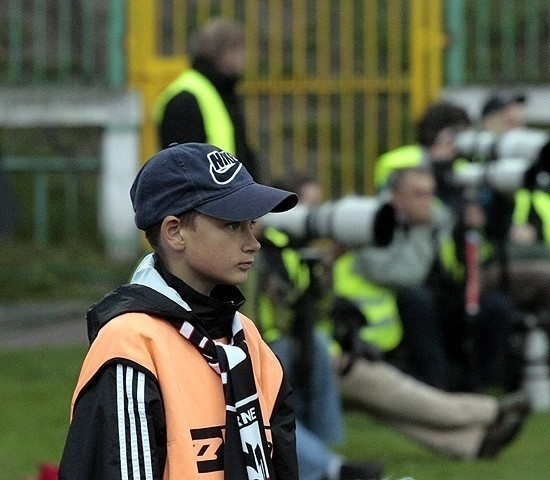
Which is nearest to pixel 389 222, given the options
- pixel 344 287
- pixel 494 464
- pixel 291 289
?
pixel 291 289

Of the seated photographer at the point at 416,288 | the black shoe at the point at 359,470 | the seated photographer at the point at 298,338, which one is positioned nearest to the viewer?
the black shoe at the point at 359,470

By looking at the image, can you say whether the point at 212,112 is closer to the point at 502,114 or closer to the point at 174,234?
the point at 502,114

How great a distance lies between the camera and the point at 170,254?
3.19 meters

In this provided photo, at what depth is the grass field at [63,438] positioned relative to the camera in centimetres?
664

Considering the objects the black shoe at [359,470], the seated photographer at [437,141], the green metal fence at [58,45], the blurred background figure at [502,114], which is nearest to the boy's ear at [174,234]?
the black shoe at [359,470]

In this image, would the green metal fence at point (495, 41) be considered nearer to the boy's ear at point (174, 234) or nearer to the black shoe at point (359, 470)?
the black shoe at point (359, 470)

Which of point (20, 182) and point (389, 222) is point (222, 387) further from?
point (20, 182)

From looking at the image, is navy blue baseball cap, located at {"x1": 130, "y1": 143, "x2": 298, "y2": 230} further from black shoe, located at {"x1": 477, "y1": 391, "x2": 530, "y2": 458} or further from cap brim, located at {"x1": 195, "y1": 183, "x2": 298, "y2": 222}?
black shoe, located at {"x1": 477, "y1": 391, "x2": 530, "y2": 458}

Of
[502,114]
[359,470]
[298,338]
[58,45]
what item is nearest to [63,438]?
[298,338]

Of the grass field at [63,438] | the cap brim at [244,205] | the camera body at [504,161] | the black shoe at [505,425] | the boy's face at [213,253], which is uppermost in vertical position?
the cap brim at [244,205]

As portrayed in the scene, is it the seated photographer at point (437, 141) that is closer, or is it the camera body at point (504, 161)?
the camera body at point (504, 161)

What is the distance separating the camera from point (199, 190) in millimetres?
3146

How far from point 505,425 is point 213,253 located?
396cm

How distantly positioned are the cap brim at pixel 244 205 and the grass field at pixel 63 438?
3370mm
